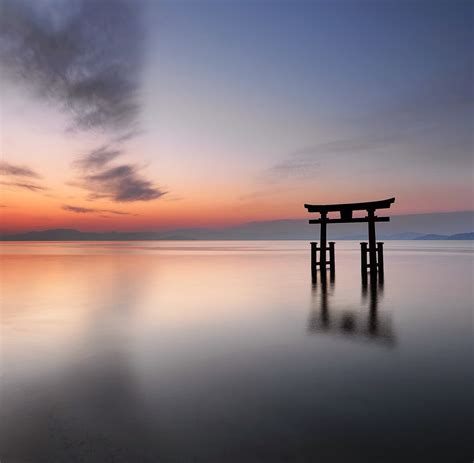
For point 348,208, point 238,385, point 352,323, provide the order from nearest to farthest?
1. point 238,385
2. point 352,323
3. point 348,208

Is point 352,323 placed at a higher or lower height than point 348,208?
lower

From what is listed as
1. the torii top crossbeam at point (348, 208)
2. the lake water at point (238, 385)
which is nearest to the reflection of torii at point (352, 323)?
the lake water at point (238, 385)

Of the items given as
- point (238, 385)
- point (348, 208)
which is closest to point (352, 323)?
point (238, 385)

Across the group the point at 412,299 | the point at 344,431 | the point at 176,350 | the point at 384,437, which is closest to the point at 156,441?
the point at 344,431

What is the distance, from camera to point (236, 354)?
268 inches

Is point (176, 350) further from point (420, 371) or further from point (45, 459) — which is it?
point (420, 371)

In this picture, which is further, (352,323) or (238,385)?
(352,323)

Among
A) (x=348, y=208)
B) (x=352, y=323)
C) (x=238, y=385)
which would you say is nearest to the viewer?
(x=238, y=385)

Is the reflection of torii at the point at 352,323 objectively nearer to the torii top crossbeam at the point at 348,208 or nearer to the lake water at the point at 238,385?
the lake water at the point at 238,385

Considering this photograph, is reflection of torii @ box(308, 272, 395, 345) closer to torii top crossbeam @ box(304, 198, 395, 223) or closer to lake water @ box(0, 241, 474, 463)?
lake water @ box(0, 241, 474, 463)

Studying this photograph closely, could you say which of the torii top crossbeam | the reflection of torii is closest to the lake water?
the reflection of torii

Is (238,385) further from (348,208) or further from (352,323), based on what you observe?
(348,208)

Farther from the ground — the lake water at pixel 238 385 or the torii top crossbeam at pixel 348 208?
the torii top crossbeam at pixel 348 208

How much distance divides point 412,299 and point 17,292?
17091mm
